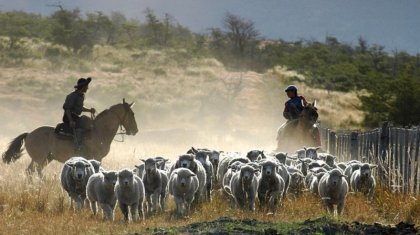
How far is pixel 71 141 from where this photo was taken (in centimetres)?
2134

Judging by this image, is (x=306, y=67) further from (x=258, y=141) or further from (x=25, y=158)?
(x=25, y=158)

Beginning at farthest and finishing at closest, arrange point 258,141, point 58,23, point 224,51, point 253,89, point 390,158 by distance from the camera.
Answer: point 224,51, point 58,23, point 253,89, point 258,141, point 390,158

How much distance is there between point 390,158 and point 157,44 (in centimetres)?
8595

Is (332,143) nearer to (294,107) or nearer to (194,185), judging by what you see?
(294,107)

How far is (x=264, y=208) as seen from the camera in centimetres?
1584

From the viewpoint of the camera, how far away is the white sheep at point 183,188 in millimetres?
15891

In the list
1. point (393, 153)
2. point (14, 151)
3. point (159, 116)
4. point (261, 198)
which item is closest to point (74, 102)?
point (14, 151)

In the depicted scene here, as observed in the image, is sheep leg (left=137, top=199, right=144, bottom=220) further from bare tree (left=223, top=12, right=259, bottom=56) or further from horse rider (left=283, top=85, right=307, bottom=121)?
bare tree (left=223, top=12, right=259, bottom=56)

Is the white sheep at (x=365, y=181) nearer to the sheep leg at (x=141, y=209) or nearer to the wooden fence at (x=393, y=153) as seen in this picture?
the wooden fence at (x=393, y=153)

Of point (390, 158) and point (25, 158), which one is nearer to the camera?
point (390, 158)

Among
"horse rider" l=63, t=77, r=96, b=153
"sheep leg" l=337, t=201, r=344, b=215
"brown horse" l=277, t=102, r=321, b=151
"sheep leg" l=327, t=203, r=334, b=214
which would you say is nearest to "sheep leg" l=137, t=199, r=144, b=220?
"sheep leg" l=327, t=203, r=334, b=214

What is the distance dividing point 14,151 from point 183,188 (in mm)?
7930

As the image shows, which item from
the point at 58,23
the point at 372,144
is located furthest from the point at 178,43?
the point at 372,144

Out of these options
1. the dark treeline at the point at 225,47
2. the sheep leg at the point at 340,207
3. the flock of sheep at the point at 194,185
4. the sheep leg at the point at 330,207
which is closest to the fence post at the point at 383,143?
the flock of sheep at the point at 194,185
